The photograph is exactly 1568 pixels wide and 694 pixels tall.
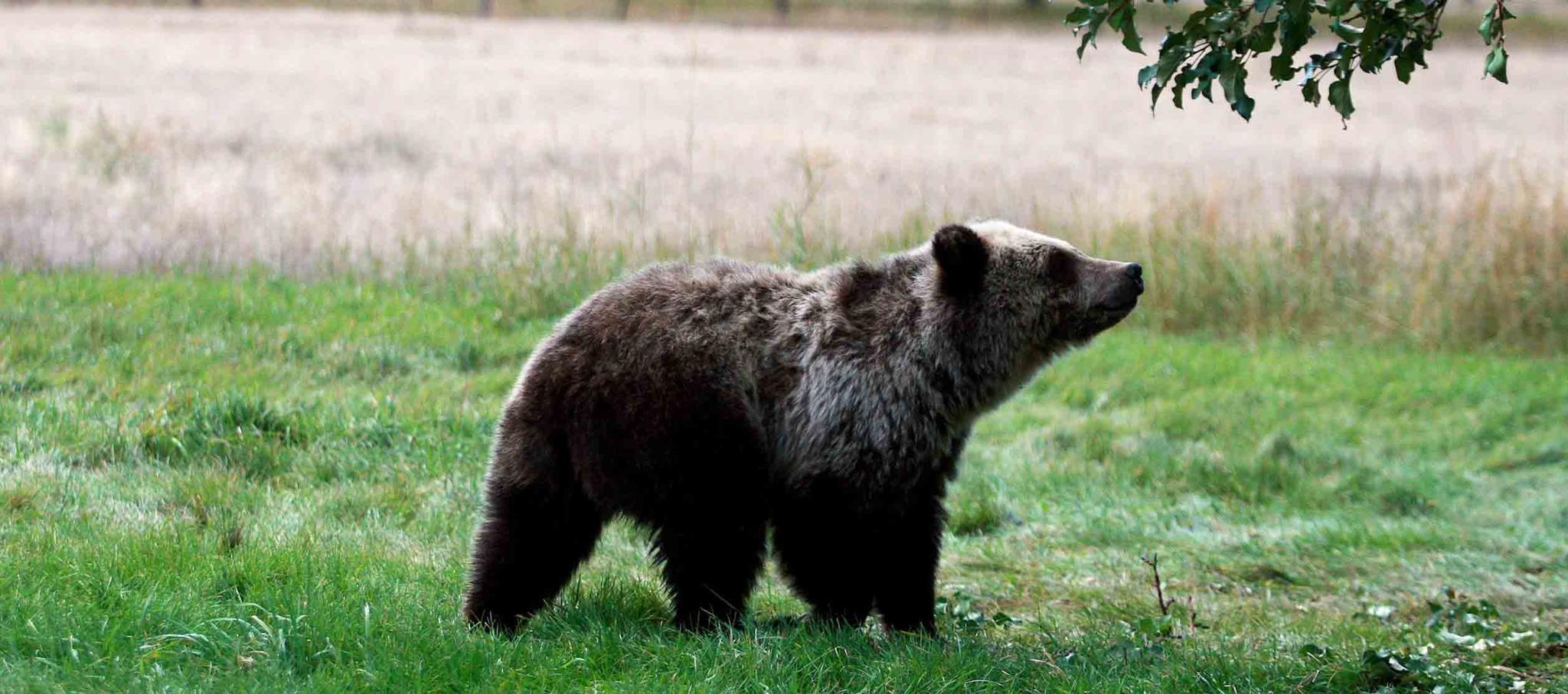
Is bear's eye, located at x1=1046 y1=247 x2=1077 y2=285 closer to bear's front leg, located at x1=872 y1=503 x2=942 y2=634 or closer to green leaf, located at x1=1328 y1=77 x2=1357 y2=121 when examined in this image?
bear's front leg, located at x1=872 y1=503 x2=942 y2=634

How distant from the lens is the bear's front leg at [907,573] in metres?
5.88

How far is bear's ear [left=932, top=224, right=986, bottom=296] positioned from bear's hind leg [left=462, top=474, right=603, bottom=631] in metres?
1.64

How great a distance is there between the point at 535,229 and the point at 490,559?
7699 millimetres

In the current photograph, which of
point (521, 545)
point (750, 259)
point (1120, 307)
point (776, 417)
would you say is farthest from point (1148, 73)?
point (750, 259)

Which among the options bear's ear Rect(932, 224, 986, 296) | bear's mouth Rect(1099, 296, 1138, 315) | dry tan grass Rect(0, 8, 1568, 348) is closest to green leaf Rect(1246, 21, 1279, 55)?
bear's mouth Rect(1099, 296, 1138, 315)

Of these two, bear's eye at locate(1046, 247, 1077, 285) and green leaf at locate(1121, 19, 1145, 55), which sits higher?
green leaf at locate(1121, 19, 1145, 55)

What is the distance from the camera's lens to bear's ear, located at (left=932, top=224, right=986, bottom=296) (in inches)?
236

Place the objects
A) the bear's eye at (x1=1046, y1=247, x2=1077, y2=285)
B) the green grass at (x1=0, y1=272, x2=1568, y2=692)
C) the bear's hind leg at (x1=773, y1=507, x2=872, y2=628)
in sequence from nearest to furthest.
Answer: the green grass at (x1=0, y1=272, x2=1568, y2=692) < the bear's hind leg at (x1=773, y1=507, x2=872, y2=628) < the bear's eye at (x1=1046, y1=247, x2=1077, y2=285)

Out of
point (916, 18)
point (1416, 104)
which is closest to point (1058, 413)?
point (1416, 104)

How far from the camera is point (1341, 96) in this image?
5.34 m

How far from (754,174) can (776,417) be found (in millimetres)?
12849

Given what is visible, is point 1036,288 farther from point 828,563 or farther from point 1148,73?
point 828,563

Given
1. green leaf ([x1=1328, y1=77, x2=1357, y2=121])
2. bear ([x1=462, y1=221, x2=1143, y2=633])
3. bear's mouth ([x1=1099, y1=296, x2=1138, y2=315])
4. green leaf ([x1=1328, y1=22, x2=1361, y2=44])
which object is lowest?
bear ([x1=462, y1=221, x2=1143, y2=633])

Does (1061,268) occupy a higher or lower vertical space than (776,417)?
higher
